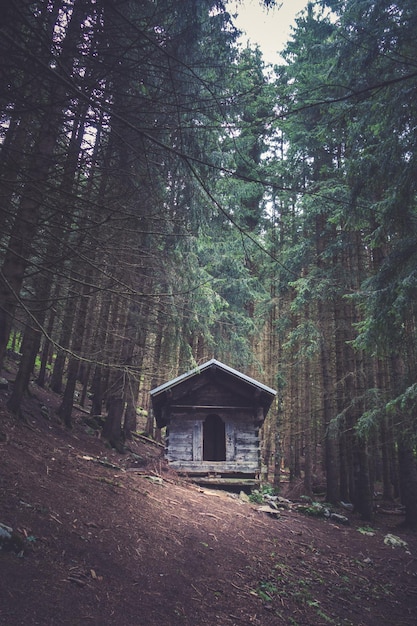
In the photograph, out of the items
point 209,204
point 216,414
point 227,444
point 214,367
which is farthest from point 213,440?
point 209,204

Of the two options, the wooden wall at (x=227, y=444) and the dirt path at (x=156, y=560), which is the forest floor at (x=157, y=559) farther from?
the wooden wall at (x=227, y=444)

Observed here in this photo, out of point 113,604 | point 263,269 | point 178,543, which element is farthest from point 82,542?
point 263,269

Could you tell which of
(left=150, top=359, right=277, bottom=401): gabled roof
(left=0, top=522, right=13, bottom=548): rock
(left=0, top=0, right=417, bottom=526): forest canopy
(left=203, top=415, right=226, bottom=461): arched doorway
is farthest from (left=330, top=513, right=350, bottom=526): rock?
(left=0, top=522, right=13, bottom=548): rock

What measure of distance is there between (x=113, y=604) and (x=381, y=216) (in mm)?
7389

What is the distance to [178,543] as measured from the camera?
5973 mm

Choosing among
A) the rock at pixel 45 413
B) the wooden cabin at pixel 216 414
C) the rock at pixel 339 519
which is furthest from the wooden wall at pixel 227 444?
the rock at pixel 45 413

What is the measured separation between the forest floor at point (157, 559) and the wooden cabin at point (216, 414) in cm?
385

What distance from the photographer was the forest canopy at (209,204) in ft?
11.1

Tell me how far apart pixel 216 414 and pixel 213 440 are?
3.68 meters

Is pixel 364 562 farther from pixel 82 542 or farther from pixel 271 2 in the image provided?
pixel 271 2

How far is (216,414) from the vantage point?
46.0ft

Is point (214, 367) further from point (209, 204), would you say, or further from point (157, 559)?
point (157, 559)

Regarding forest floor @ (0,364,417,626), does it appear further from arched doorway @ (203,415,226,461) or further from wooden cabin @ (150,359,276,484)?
arched doorway @ (203,415,226,461)

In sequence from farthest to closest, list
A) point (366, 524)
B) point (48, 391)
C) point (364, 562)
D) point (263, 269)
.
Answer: point (263, 269)
point (48, 391)
point (366, 524)
point (364, 562)
